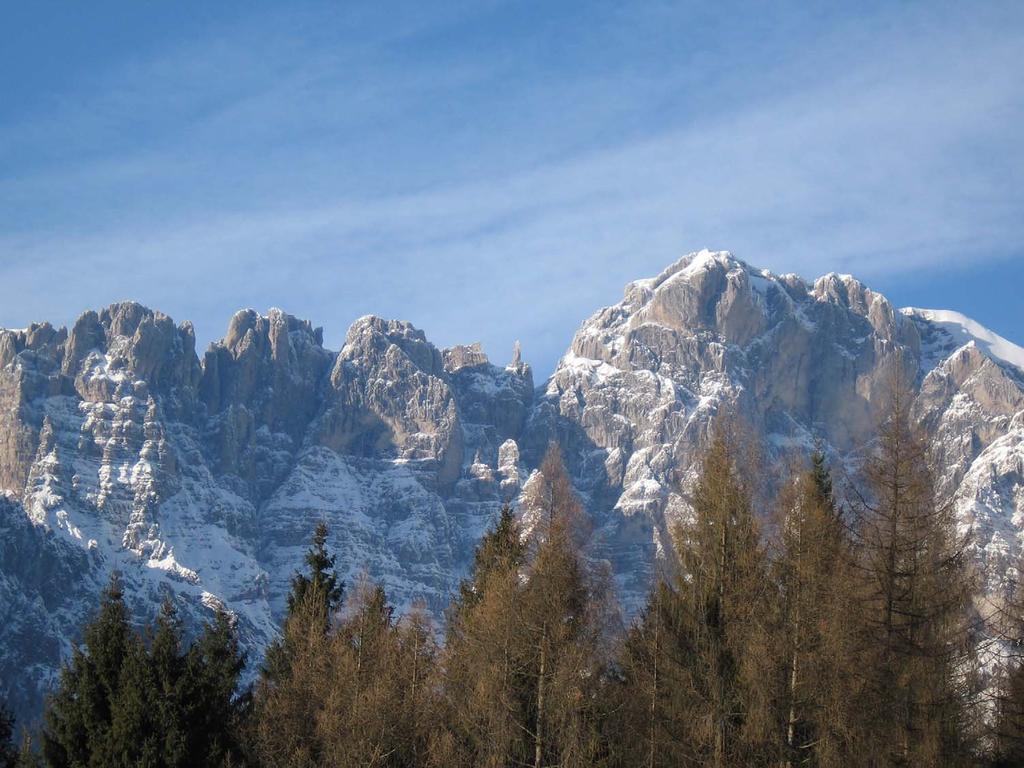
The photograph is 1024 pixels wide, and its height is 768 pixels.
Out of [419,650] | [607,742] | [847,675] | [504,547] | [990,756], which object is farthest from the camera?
[419,650]

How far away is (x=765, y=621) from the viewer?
1364 inches

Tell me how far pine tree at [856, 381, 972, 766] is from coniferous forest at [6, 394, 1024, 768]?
0.18 ft

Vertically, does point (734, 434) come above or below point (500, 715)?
above

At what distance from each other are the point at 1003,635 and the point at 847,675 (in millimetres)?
8752

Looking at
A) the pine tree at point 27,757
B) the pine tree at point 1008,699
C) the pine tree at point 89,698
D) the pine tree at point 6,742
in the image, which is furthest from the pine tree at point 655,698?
the pine tree at point 6,742

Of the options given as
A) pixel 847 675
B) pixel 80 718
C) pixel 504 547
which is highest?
pixel 504 547

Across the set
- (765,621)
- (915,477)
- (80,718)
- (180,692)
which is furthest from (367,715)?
(915,477)

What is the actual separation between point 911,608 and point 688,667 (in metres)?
5.78

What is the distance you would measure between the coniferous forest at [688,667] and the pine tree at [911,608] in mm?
54

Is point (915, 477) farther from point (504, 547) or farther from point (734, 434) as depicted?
point (504, 547)

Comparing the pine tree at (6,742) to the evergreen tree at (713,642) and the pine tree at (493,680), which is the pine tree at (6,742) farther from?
the evergreen tree at (713,642)

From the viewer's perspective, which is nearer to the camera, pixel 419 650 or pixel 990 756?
pixel 990 756

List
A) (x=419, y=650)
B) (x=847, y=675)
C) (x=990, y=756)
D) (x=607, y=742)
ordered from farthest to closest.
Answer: (x=419, y=650)
(x=990, y=756)
(x=607, y=742)
(x=847, y=675)

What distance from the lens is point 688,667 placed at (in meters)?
35.2
